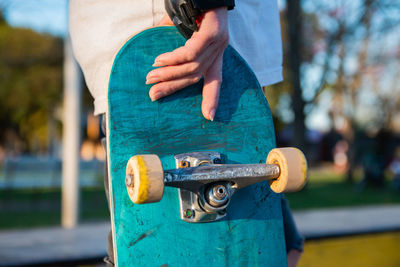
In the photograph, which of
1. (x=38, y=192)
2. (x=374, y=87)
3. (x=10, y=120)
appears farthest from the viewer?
(x=10, y=120)

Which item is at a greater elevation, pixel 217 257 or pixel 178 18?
pixel 178 18

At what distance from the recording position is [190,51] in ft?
3.24

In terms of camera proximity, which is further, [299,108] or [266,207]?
[299,108]

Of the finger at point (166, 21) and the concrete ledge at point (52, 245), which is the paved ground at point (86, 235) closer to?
the concrete ledge at point (52, 245)

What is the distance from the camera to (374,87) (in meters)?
15.0

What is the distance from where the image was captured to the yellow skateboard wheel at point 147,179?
2.78 ft

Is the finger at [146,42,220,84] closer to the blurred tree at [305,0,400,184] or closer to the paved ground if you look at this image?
the paved ground

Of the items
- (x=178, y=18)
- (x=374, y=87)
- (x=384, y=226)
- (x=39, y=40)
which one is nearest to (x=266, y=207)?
(x=178, y=18)

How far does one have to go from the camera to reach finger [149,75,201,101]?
106cm

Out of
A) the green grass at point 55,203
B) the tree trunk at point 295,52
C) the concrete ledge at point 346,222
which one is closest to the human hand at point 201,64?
the concrete ledge at point 346,222

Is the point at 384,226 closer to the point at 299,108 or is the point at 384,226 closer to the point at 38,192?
the point at 299,108

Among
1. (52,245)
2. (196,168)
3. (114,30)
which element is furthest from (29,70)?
(196,168)

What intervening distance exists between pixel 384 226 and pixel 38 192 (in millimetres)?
7897

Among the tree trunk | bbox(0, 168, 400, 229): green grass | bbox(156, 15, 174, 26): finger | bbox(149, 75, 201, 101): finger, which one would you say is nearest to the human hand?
bbox(149, 75, 201, 101): finger
